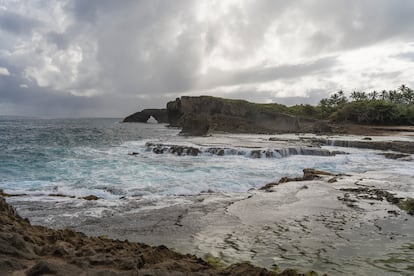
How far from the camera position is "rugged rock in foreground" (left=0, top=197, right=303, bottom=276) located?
382cm

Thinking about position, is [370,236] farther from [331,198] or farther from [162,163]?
[162,163]

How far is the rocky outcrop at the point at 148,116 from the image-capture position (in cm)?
12706

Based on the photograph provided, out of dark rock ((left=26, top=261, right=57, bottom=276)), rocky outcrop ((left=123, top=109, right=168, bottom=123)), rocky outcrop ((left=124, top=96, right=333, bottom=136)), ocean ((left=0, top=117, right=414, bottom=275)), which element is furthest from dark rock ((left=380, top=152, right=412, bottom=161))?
rocky outcrop ((left=123, top=109, right=168, bottom=123))

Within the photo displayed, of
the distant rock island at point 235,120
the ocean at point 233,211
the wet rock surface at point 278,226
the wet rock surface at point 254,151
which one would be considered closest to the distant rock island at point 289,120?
the distant rock island at point 235,120

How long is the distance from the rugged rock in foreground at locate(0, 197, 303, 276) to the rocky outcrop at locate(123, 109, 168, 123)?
121 metres

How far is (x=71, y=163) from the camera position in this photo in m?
20.6

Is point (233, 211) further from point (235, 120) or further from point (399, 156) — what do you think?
point (235, 120)

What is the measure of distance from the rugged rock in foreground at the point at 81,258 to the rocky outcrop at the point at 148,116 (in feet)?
396

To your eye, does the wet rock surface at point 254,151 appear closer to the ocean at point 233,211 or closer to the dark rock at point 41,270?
the ocean at point 233,211

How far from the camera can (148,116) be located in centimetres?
13412

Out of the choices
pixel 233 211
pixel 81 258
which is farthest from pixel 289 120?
pixel 81 258

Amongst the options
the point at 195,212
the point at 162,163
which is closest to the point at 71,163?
the point at 162,163

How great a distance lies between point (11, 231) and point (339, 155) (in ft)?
77.0

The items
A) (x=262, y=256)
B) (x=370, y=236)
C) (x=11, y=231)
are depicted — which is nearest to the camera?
(x=11, y=231)
